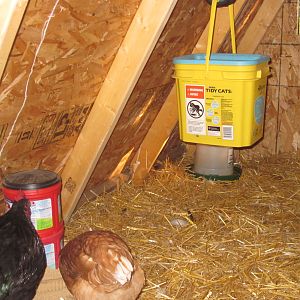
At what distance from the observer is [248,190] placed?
3.26 m

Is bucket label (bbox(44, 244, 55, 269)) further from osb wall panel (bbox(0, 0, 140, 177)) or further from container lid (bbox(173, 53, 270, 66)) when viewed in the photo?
container lid (bbox(173, 53, 270, 66))

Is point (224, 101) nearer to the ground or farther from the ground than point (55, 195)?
farther from the ground

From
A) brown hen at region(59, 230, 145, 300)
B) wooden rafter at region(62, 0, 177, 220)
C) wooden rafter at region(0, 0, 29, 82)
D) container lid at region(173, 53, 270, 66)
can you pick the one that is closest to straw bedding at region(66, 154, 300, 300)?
brown hen at region(59, 230, 145, 300)

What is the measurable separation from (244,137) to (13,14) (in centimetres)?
146

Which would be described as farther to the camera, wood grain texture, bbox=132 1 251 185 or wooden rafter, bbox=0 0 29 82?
wood grain texture, bbox=132 1 251 185

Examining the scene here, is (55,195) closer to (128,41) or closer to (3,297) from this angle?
(3,297)

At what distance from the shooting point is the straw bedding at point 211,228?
2.13 m

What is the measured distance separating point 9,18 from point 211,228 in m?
1.71

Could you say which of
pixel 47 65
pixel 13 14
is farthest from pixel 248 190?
pixel 13 14

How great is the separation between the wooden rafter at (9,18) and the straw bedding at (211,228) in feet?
3.99

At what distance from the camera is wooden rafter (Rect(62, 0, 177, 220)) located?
1.96 metres

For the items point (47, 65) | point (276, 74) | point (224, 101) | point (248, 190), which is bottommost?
point (248, 190)

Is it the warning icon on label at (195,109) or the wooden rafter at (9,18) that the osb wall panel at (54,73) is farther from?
the warning icon on label at (195,109)

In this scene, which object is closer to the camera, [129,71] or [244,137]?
[129,71]
